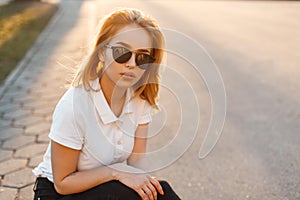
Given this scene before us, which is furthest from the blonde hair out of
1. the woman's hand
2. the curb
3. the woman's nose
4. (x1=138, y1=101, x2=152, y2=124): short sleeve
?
the curb

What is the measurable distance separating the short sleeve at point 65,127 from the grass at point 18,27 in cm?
308

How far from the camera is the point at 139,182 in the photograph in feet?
6.36

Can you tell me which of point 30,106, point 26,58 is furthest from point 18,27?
point 30,106

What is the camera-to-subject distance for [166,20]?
962 centimetres

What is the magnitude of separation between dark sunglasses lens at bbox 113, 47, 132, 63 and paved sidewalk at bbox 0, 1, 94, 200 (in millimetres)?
314

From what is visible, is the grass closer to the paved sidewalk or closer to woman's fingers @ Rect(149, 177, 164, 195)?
the paved sidewalk

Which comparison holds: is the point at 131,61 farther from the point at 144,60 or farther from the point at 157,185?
the point at 157,185

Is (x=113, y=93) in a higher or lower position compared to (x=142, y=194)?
higher

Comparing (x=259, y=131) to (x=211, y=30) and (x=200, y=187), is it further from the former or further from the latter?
(x=211, y=30)

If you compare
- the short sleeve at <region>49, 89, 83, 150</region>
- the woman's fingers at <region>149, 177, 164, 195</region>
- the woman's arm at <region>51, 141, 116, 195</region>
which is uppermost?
the short sleeve at <region>49, 89, 83, 150</region>

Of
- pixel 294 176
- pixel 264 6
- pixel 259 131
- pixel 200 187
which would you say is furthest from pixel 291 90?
pixel 264 6

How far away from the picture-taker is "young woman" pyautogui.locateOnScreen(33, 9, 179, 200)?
188 cm

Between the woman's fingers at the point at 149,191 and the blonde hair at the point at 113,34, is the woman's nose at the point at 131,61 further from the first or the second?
the woman's fingers at the point at 149,191

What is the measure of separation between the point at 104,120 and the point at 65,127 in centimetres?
Result: 19
